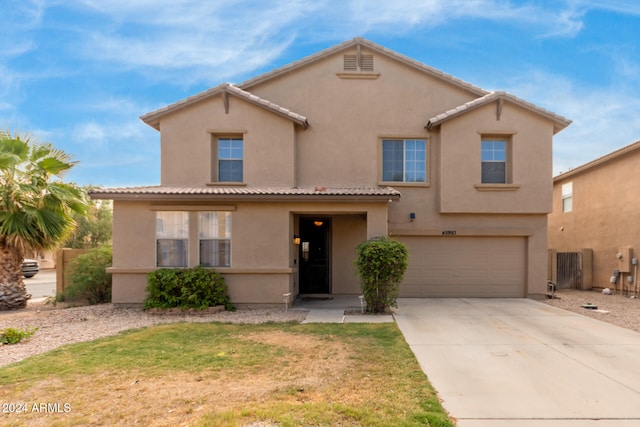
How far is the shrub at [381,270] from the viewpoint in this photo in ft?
31.2

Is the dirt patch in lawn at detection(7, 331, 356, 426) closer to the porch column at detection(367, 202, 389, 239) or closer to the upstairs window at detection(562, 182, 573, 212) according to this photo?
the porch column at detection(367, 202, 389, 239)

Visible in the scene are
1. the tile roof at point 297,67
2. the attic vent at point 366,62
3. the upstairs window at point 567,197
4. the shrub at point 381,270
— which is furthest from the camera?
the upstairs window at point 567,197

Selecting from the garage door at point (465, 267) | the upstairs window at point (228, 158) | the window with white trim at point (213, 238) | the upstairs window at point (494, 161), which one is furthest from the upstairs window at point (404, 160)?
the window with white trim at point (213, 238)

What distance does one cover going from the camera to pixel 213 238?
35.7 feet

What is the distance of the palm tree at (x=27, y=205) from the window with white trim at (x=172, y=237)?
3.29 metres

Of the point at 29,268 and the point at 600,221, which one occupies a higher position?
the point at 600,221

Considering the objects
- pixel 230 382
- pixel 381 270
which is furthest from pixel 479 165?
pixel 230 382

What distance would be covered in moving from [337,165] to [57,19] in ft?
37.2

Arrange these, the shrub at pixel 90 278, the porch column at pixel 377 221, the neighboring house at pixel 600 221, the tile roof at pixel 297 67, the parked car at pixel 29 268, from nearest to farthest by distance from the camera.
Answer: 1. the porch column at pixel 377 221
2. the shrub at pixel 90 278
3. the tile roof at pixel 297 67
4. the neighboring house at pixel 600 221
5. the parked car at pixel 29 268

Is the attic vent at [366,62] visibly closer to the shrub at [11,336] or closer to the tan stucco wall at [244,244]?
the tan stucco wall at [244,244]

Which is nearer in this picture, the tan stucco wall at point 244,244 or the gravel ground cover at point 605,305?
the gravel ground cover at point 605,305

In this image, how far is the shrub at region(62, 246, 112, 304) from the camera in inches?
458

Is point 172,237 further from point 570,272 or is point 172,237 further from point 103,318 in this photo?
point 570,272

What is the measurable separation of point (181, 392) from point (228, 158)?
29.7 feet
